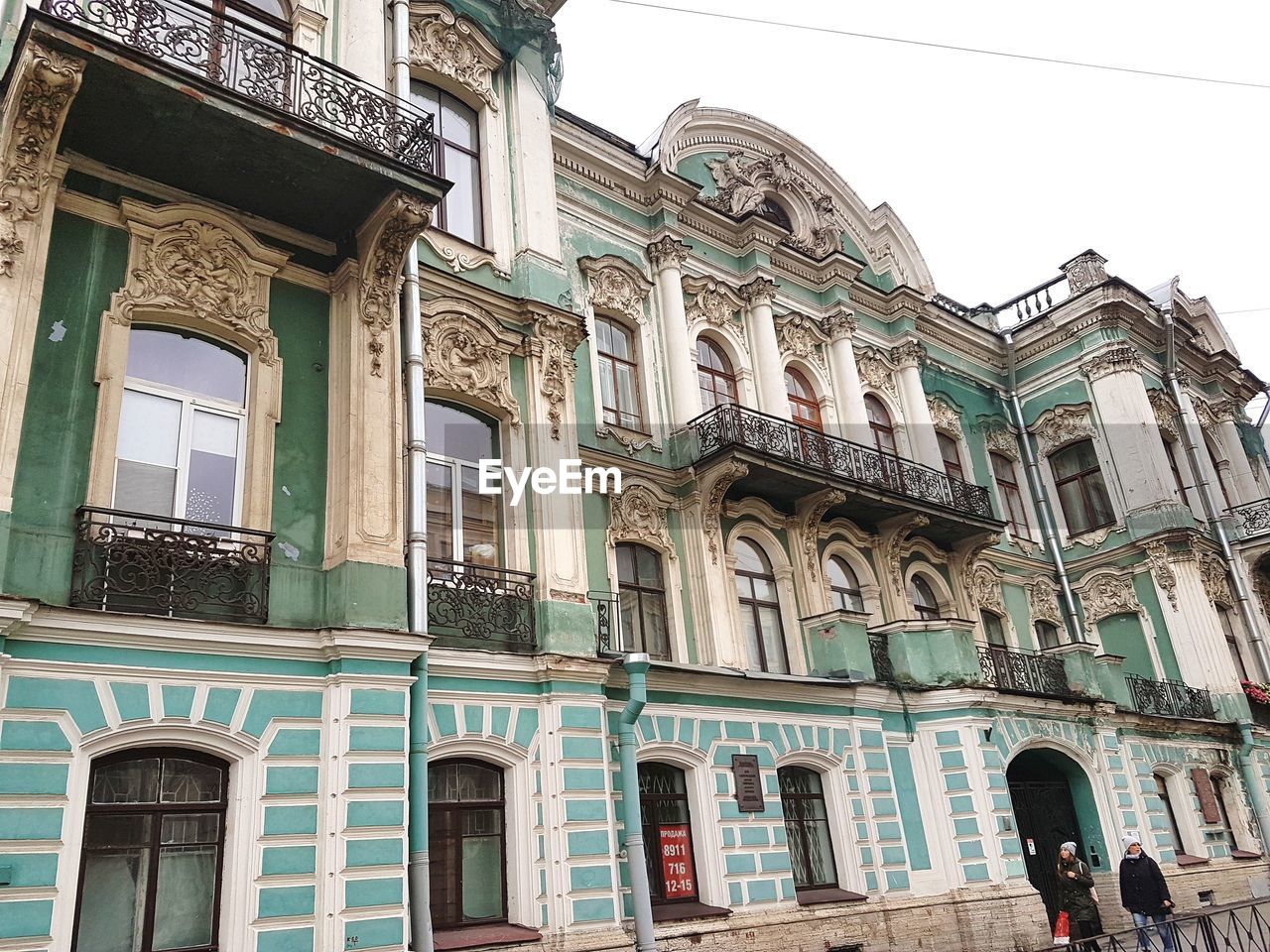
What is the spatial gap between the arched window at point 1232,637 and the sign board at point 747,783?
1405cm

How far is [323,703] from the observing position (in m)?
8.75

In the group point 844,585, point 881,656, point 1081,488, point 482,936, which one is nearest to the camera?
point 482,936

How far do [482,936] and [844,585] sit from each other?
9.26m

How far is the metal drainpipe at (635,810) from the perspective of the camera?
10211 mm

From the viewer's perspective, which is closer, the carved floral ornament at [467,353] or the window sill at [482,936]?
the window sill at [482,936]

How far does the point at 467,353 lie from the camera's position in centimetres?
1177

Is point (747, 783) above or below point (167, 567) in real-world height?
below

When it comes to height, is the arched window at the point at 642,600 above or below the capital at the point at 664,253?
below

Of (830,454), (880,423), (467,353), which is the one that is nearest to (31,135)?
(467,353)

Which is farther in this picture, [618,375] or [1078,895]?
[618,375]

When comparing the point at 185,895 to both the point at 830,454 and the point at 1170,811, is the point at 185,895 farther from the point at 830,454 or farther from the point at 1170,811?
the point at 1170,811

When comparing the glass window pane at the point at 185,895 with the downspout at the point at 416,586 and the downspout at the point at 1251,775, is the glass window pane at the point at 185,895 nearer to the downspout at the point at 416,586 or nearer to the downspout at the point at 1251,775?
the downspout at the point at 416,586

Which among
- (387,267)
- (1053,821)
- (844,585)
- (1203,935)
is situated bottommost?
(1203,935)

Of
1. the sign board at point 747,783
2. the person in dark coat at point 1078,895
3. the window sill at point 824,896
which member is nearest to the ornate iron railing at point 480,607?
the sign board at point 747,783
